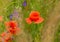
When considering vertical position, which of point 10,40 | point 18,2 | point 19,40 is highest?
point 19,40

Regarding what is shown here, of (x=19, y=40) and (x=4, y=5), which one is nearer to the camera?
(x=19, y=40)

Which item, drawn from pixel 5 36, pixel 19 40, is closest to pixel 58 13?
Result: pixel 19 40

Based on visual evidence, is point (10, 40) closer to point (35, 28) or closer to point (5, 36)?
point (5, 36)

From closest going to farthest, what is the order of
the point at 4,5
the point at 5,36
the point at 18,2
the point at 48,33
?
the point at 48,33 → the point at 5,36 → the point at 4,5 → the point at 18,2

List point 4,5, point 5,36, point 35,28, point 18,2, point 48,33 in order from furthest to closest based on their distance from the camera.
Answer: point 18,2
point 4,5
point 35,28
point 5,36
point 48,33

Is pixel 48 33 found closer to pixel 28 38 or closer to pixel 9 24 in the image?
pixel 28 38

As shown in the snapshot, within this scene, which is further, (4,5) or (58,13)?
(4,5)

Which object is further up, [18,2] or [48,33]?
[48,33]

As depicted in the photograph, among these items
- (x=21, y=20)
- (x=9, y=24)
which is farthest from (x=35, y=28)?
(x=21, y=20)

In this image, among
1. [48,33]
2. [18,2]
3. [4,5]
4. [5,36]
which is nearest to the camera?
[48,33]
